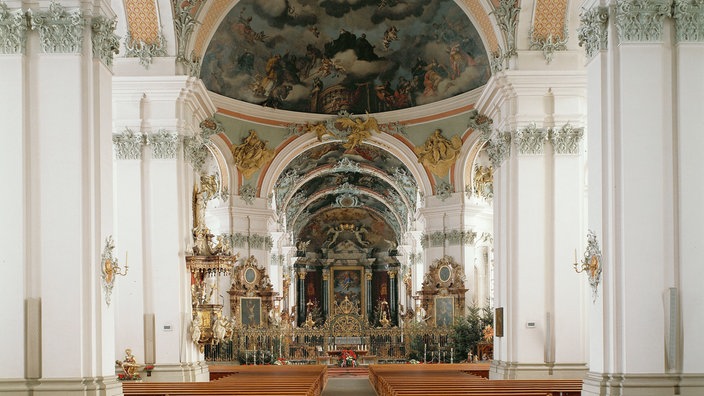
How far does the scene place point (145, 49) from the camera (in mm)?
20875

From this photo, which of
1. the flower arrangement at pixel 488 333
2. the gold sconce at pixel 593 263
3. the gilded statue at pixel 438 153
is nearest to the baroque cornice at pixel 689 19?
the gold sconce at pixel 593 263

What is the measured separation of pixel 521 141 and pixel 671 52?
7687mm

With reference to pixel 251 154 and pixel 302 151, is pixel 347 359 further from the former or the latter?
pixel 251 154

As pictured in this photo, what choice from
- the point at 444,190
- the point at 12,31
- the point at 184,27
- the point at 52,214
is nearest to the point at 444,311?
the point at 444,190

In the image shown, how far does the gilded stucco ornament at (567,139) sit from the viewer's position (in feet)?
67.3

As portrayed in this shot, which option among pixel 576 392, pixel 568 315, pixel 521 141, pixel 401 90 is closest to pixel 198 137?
pixel 521 141

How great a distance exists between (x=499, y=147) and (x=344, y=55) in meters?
13.5

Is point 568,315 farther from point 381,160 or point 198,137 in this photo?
point 381,160

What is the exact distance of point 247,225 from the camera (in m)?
34.9

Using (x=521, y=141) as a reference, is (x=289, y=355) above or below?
below

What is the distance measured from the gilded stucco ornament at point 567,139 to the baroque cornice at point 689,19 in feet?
24.7

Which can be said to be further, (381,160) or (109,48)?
(381,160)

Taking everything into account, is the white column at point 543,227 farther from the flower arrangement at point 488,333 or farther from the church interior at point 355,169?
the flower arrangement at point 488,333

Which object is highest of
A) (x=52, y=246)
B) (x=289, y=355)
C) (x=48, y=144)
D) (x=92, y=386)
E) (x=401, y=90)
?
(x=401, y=90)
